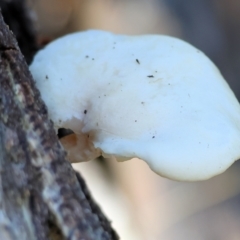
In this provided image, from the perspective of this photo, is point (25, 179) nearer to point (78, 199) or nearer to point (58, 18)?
point (78, 199)

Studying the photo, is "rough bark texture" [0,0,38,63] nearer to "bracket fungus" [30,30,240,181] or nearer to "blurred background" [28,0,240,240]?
"bracket fungus" [30,30,240,181]

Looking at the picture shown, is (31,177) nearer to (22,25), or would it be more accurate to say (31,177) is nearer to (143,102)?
(143,102)

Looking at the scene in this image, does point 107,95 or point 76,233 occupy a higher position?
point 107,95

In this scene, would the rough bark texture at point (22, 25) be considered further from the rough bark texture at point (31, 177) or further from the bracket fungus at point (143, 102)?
the rough bark texture at point (31, 177)

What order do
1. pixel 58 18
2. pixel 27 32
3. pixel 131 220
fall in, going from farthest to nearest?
pixel 58 18, pixel 131 220, pixel 27 32

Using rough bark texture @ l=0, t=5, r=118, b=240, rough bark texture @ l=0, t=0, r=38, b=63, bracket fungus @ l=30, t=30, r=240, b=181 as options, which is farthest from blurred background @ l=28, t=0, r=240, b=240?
rough bark texture @ l=0, t=5, r=118, b=240

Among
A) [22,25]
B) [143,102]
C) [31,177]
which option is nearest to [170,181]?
[22,25]

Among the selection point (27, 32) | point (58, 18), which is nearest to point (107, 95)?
point (27, 32)
